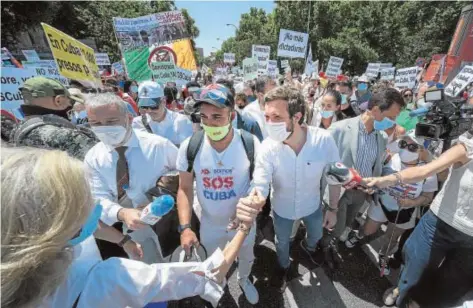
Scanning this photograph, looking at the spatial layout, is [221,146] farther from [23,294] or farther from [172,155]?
[23,294]

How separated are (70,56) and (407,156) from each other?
4.26 meters

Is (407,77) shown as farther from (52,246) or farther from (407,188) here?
(52,246)

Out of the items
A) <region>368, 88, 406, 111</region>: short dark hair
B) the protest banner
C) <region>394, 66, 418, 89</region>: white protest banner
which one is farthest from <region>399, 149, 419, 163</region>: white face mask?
<region>394, 66, 418, 89</region>: white protest banner

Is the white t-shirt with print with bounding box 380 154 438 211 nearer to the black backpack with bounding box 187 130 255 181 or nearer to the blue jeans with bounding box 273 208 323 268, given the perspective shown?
the blue jeans with bounding box 273 208 323 268

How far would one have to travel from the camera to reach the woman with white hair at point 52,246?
2.19ft

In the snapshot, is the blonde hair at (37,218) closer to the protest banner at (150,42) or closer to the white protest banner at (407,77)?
the protest banner at (150,42)

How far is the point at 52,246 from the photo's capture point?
0.74 metres

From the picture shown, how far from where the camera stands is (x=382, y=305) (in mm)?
2430

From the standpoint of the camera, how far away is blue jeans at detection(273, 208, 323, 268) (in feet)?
8.04

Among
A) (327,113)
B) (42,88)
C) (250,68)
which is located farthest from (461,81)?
(42,88)

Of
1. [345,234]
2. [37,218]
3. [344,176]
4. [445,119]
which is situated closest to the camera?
[37,218]

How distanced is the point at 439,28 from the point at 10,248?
102 ft

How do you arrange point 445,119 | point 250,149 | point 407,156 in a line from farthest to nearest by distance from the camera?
1. point 407,156
2. point 250,149
3. point 445,119

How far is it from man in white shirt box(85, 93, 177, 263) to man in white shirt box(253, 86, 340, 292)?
867 millimetres
